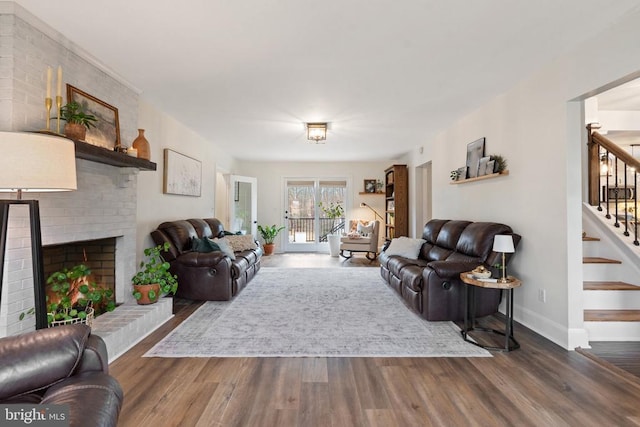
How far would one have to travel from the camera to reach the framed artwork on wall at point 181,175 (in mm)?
4395

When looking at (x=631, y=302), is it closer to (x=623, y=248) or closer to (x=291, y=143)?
(x=623, y=248)

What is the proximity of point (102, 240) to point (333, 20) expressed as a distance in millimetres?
2863

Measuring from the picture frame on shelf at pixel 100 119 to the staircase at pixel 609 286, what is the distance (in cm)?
454

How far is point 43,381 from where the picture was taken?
119 cm

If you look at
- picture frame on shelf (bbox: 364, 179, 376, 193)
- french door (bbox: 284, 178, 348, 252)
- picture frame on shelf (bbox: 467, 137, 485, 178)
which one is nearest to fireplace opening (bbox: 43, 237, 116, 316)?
picture frame on shelf (bbox: 467, 137, 485, 178)

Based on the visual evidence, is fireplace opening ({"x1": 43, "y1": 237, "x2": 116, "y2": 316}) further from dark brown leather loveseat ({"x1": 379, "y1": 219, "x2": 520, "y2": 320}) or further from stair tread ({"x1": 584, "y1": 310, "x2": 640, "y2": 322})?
stair tread ({"x1": 584, "y1": 310, "x2": 640, "y2": 322})

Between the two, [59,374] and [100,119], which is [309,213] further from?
[59,374]

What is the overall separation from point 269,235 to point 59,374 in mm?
6906

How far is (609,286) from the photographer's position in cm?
297

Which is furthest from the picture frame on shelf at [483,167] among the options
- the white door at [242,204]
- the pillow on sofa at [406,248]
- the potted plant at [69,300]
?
the white door at [242,204]

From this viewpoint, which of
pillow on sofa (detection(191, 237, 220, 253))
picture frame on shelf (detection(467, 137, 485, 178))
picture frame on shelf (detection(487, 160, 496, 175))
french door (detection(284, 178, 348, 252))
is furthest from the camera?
french door (detection(284, 178, 348, 252))

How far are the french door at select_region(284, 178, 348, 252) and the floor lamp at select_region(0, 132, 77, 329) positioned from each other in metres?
6.86

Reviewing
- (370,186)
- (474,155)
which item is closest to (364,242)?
(370,186)

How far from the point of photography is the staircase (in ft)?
8.96
